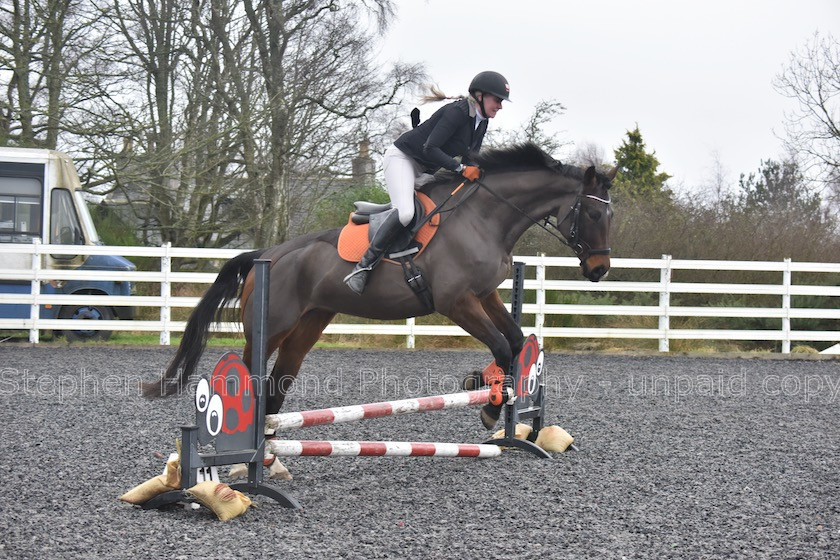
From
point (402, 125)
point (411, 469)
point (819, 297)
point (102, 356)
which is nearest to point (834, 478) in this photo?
point (411, 469)

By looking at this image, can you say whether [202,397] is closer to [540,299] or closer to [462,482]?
[462,482]

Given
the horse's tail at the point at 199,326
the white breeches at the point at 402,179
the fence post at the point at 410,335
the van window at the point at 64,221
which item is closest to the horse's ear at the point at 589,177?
the white breeches at the point at 402,179

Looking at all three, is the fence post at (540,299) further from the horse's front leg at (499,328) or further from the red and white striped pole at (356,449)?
the red and white striped pole at (356,449)

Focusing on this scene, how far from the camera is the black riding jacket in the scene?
490 cm

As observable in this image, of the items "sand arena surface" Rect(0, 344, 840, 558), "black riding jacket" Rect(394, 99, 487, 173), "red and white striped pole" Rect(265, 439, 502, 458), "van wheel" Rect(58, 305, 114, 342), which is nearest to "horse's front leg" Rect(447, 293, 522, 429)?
"red and white striped pole" Rect(265, 439, 502, 458)

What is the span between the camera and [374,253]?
495cm

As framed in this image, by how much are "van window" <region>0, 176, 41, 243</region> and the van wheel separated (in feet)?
3.91

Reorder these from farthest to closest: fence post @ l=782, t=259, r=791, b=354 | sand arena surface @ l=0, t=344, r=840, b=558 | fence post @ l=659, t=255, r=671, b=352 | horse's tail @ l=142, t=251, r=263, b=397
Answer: fence post @ l=782, t=259, r=791, b=354 < fence post @ l=659, t=255, r=671, b=352 < horse's tail @ l=142, t=251, r=263, b=397 < sand arena surface @ l=0, t=344, r=840, b=558

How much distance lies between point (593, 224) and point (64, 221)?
32.9ft

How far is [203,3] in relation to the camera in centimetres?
1612

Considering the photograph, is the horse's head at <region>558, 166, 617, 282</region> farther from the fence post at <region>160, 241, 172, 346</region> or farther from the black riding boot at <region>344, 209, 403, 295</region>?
the fence post at <region>160, 241, 172, 346</region>

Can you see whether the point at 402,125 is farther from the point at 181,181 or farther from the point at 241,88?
the point at 181,181

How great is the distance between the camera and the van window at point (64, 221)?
1270 centimetres

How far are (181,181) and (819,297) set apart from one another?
10.9 meters
